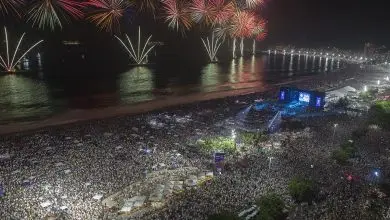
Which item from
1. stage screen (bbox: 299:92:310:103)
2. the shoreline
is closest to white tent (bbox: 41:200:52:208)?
the shoreline

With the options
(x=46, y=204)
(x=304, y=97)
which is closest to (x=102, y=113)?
(x=304, y=97)

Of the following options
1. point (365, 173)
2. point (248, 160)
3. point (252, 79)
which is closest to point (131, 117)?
point (248, 160)

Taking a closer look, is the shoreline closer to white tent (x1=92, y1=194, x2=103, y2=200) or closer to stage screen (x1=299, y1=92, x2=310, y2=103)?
stage screen (x1=299, y1=92, x2=310, y2=103)

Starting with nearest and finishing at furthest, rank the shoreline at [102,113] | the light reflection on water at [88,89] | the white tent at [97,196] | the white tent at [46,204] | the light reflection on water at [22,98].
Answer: the white tent at [46,204], the white tent at [97,196], the shoreline at [102,113], the light reflection on water at [22,98], the light reflection on water at [88,89]

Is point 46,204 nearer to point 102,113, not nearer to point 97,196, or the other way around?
point 97,196

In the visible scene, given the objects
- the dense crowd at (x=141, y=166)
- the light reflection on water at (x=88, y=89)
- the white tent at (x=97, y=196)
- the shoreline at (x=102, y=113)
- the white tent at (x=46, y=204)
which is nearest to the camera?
the dense crowd at (x=141, y=166)

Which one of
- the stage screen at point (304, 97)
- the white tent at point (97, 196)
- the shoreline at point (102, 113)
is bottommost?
the shoreline at point (102, 113)

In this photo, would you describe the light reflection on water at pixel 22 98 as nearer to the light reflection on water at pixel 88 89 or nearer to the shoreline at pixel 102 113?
the light reflection on water at pixel 88 89

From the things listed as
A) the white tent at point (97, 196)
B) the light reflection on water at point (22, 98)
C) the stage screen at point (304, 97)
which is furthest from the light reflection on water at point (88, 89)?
the white tent at point (97, 196)

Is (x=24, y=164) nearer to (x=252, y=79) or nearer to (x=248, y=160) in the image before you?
(x=248, y=160)
